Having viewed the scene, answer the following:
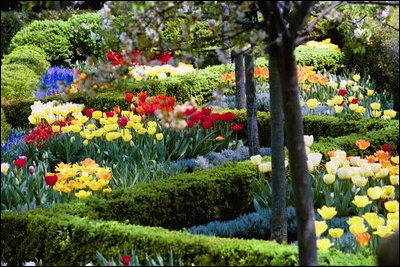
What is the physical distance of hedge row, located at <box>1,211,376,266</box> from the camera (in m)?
3.81

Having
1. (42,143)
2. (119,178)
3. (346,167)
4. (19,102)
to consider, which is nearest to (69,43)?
(19,102)

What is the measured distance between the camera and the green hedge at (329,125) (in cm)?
774

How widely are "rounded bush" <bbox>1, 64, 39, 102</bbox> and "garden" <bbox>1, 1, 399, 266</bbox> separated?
0.90 meters

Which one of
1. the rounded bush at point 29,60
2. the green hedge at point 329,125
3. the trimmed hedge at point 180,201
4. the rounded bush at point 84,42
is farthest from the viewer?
the rounded bush at point 84,42

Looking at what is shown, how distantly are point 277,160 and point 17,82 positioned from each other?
26.2ft

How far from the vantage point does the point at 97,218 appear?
5.01m

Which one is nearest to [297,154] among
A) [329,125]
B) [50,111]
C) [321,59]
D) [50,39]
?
[329,125]

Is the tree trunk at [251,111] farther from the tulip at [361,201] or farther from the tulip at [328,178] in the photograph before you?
the tulip at [361,201]

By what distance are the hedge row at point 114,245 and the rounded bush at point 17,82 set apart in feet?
21.2

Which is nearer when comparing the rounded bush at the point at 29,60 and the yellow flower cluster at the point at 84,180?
the yellow flower cluster at the point at 84,180

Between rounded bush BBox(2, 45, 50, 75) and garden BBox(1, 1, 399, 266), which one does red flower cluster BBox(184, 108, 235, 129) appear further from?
rounded bush BBox(2, 45, 50, 75)

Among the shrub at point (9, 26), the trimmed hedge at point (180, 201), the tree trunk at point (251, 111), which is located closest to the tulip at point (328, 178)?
the trimmed hedge at point (180, 201)

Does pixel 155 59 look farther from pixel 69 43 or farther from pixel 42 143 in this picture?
pixel 69 43

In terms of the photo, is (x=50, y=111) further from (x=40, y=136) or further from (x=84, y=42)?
(x=84, y=42)
